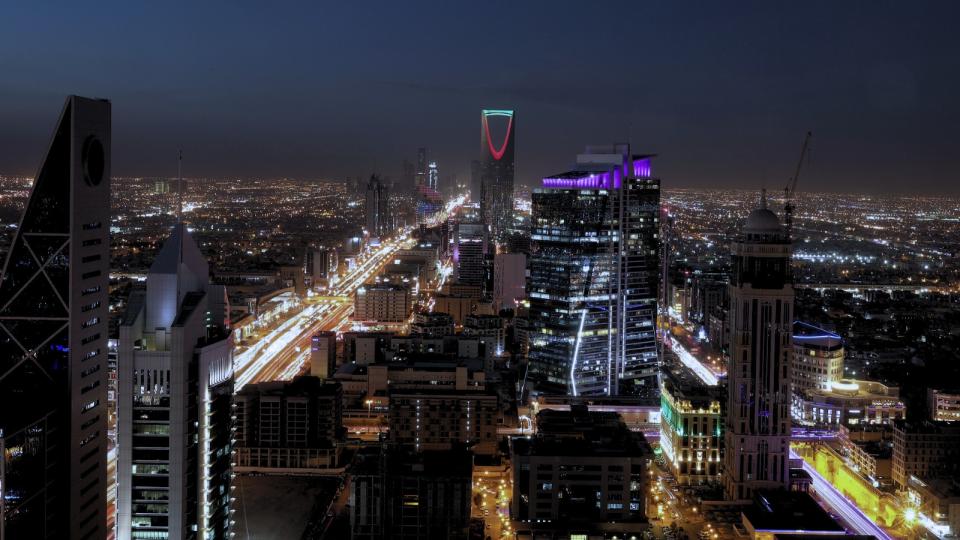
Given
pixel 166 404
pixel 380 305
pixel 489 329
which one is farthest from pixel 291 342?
pixel 166 404

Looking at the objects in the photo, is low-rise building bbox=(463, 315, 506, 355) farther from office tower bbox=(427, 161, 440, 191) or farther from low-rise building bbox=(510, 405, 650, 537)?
office tower bbox=(427, 161, 440, 191)

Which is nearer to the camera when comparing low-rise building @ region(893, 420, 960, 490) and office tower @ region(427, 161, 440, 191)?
low-rise building @ region(893, 420, 960, 490)

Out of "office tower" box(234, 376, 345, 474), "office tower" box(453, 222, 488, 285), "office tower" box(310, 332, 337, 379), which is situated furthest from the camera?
"office tower" box(453, 222, 488, 285)

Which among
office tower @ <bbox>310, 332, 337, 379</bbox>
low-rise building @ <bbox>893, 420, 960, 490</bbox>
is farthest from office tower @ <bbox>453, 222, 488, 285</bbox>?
low-rise building @ <bbox>893, 420, 960, 490</bbox>

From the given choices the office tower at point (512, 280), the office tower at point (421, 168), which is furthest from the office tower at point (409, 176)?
the office tower at point (512, 280)

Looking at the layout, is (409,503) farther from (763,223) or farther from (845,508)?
(763,223)

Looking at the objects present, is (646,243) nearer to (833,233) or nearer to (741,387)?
(741,387)

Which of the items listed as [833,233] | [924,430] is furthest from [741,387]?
[833,233]

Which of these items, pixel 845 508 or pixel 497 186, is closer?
pixel 845 508
